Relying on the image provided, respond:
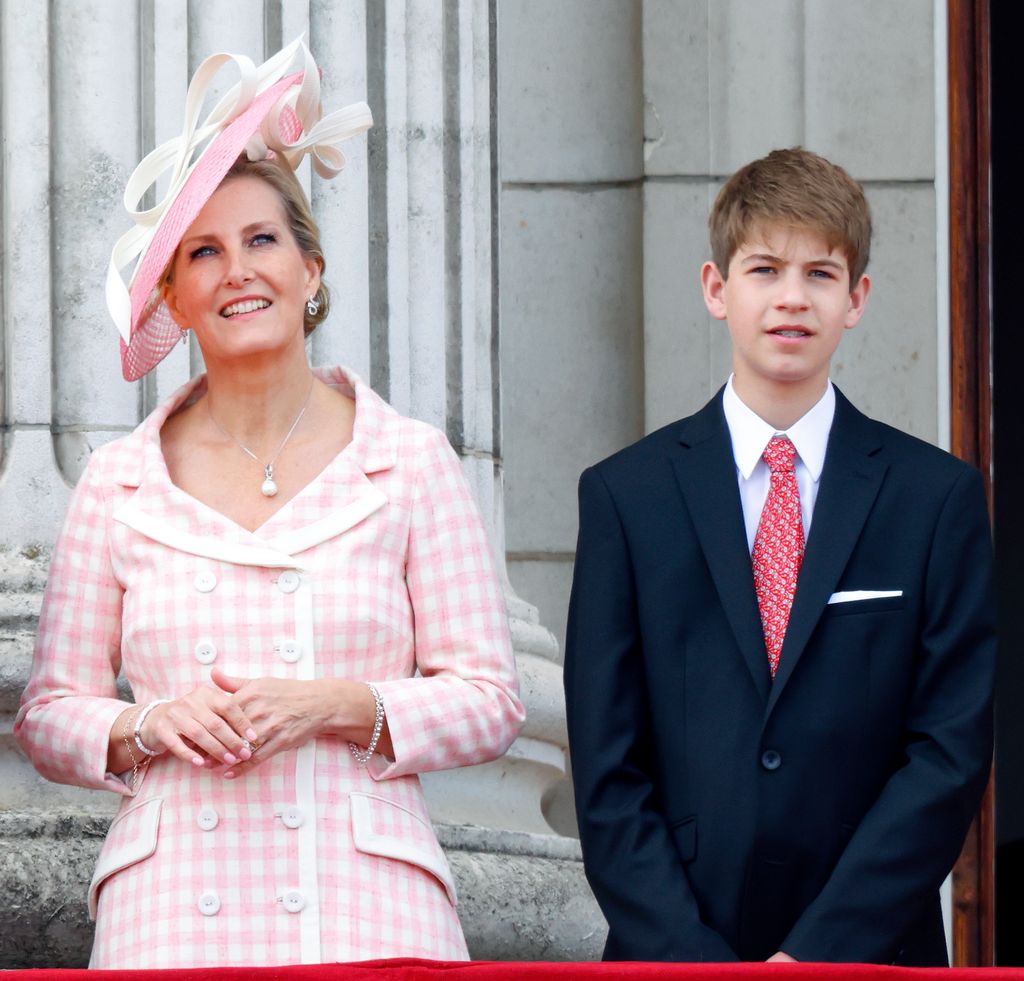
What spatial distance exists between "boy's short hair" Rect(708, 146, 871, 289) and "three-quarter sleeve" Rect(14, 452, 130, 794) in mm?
929

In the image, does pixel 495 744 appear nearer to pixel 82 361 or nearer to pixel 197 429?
pixel 197 429

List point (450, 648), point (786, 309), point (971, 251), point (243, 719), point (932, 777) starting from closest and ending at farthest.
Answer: point (243, 719) → point (932, 777) → point (450, 648) → point (786, 309) → point (971, 251)

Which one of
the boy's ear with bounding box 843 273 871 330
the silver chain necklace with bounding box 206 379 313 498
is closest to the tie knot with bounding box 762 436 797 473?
the boy's ear with bounding box 843 273 871 330

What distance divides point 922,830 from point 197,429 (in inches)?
44.0

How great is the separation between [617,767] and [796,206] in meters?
0.79

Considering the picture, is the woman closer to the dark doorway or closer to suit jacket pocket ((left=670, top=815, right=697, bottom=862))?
suit jacket pocket ((left=670, top=815, right=697, bottom=862))

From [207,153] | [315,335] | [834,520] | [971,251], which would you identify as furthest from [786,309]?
[971,251]

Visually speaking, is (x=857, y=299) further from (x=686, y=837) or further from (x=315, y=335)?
(x=315, y=335)

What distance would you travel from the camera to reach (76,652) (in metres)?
3.36

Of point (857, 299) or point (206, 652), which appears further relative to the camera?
point (857, 299)

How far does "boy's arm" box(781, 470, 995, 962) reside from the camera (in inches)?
125

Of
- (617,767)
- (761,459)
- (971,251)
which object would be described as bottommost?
(617,767)

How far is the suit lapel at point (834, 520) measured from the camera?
10.8 feet

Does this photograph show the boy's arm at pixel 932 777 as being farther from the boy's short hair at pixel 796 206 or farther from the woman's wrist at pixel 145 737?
the woman's wrist at pixel 145 737
